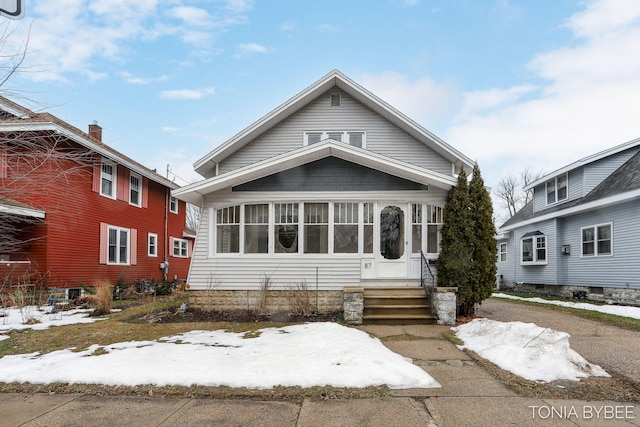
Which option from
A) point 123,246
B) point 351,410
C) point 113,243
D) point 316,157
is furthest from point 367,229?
point 123,246

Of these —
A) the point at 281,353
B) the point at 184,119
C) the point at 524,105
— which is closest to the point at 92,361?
the point at 281,353

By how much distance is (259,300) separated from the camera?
936 centimetres

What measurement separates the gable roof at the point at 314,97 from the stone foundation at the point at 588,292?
22.8ft

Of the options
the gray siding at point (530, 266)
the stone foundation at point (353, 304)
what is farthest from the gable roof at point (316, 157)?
the gray siding at point (530, 266)

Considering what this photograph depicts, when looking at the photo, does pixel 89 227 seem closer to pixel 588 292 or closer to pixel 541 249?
pixel 588 292

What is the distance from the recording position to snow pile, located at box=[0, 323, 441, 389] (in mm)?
4410

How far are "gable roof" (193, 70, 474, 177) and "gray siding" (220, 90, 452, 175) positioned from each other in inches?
7.0

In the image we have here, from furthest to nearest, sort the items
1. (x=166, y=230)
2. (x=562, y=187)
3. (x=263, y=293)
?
(x=166, y=230)
(x=562, y=187)
(x=263, y=293)

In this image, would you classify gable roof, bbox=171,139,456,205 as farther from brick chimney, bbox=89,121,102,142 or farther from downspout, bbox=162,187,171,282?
downspout, bbox=162,187,171,282

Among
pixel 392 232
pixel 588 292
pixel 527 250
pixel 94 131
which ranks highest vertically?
pixel 94 131

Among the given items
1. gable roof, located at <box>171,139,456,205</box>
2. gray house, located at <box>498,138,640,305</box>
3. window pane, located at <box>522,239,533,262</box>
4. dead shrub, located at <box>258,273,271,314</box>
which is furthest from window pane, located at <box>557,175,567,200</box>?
dead shrub, located at <box>258,273,271,314</box>

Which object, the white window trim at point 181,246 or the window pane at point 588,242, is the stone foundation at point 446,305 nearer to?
the window pane at point 588,242

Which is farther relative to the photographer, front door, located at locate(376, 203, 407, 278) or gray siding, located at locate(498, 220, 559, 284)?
gray siding, located at locate(498, 220, 559, 284)

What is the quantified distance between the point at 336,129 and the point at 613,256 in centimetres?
1052
